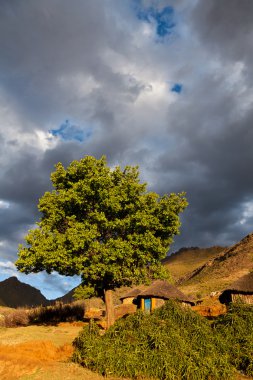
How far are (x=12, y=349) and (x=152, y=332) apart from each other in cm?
730

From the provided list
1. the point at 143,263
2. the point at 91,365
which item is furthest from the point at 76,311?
the point at 91,365

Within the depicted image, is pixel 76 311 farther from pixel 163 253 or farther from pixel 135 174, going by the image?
pixel 135 174

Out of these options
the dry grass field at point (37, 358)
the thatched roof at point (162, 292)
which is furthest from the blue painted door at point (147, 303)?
the dry grass field at point (37, 358)

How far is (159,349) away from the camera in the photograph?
11.5 m

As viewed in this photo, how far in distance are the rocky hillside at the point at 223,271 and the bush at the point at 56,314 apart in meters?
33.6

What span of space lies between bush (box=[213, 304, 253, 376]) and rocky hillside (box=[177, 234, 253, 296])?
4955 centimetres

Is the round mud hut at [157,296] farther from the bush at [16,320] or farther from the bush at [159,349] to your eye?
the bush at [159,349]

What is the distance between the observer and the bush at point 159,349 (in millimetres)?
11164

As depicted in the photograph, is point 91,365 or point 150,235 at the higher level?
point 150,235

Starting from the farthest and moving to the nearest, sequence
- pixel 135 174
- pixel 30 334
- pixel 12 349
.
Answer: pixel 135 174 < pixel 30 334 < pixel 12 349

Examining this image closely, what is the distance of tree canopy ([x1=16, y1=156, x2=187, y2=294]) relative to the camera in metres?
21.3

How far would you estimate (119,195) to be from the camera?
23.2m

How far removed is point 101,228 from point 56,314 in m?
12.7

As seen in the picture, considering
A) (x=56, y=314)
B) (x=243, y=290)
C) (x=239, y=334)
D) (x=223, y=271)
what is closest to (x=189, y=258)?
(x=223, y=271)
